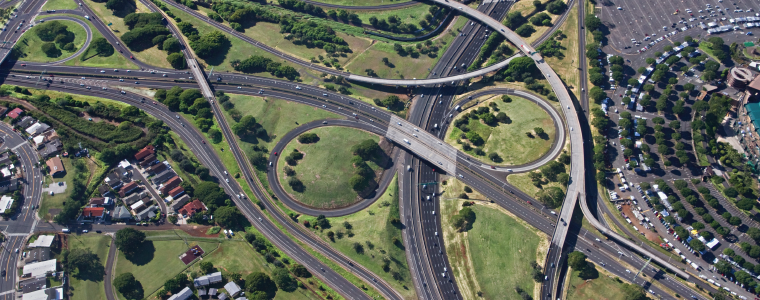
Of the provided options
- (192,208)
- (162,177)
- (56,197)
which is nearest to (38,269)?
(56,197)

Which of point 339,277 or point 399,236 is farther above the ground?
point 399,236

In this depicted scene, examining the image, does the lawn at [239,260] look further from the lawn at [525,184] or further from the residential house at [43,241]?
the lawn at [525,184]

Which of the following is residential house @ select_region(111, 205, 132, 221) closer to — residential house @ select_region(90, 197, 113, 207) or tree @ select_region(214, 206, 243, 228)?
residential house @ select_region(90, 197, 113, 207)

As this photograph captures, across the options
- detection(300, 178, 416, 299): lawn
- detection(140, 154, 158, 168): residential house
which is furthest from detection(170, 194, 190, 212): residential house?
detection(300, 178, 416, 299): lawn

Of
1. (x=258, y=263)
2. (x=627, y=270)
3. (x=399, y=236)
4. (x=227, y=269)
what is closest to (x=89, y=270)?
(x=227, y=269)

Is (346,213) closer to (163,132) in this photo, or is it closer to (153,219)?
(153,219)

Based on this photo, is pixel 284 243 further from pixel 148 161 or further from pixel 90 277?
pixel 148 161

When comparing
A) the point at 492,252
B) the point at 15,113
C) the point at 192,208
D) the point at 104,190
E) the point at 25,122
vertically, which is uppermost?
the point at 15,113
